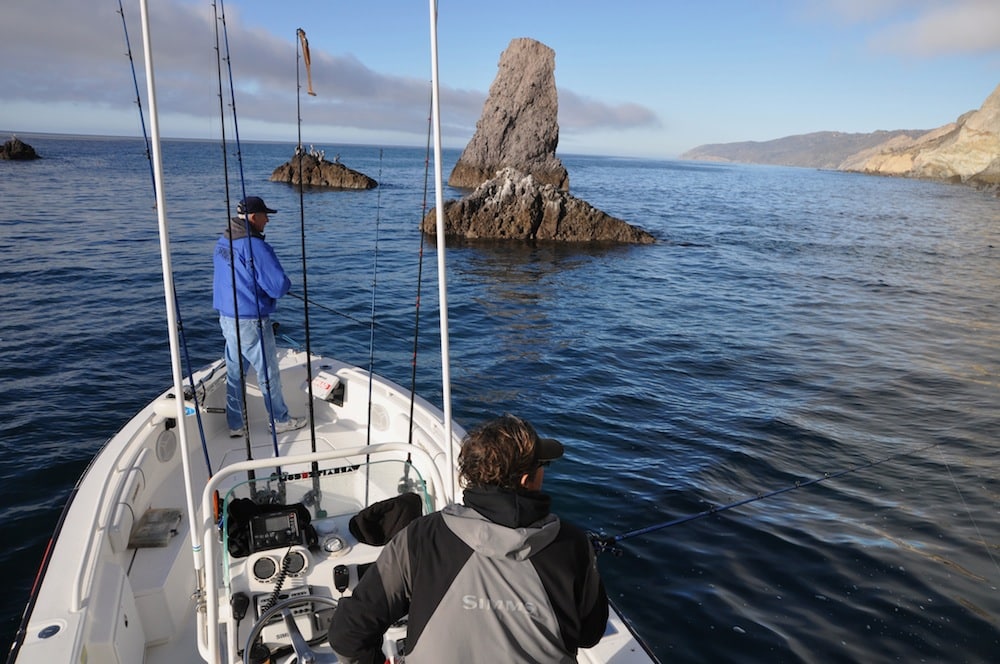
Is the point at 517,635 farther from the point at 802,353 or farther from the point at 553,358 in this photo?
the point at 802,353

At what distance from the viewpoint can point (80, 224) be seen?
25.9m

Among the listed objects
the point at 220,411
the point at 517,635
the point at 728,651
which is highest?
the point at 517,635

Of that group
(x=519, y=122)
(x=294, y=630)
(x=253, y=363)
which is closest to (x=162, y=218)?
(x=294, y=630)

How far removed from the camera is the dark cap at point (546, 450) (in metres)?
1.91

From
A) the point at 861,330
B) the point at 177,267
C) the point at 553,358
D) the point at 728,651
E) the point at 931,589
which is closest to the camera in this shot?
the point at 728,651

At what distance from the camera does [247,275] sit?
18.0 ft

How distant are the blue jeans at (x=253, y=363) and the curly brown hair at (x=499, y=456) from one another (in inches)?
168

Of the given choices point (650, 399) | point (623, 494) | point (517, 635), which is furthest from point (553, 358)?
point (517, 635)

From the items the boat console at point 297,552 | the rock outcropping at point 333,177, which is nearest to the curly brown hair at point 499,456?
the boat console at point 297,552

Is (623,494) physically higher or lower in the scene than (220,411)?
lower

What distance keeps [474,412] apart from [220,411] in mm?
3988

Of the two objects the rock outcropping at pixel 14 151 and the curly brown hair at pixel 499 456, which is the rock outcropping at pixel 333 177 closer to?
the rock outcropping at pixel 14 151

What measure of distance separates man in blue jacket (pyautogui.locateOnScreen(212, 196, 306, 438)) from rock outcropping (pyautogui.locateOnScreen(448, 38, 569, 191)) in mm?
49788

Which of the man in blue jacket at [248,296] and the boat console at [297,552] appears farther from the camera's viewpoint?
the man in blue jacket at [248,296]
